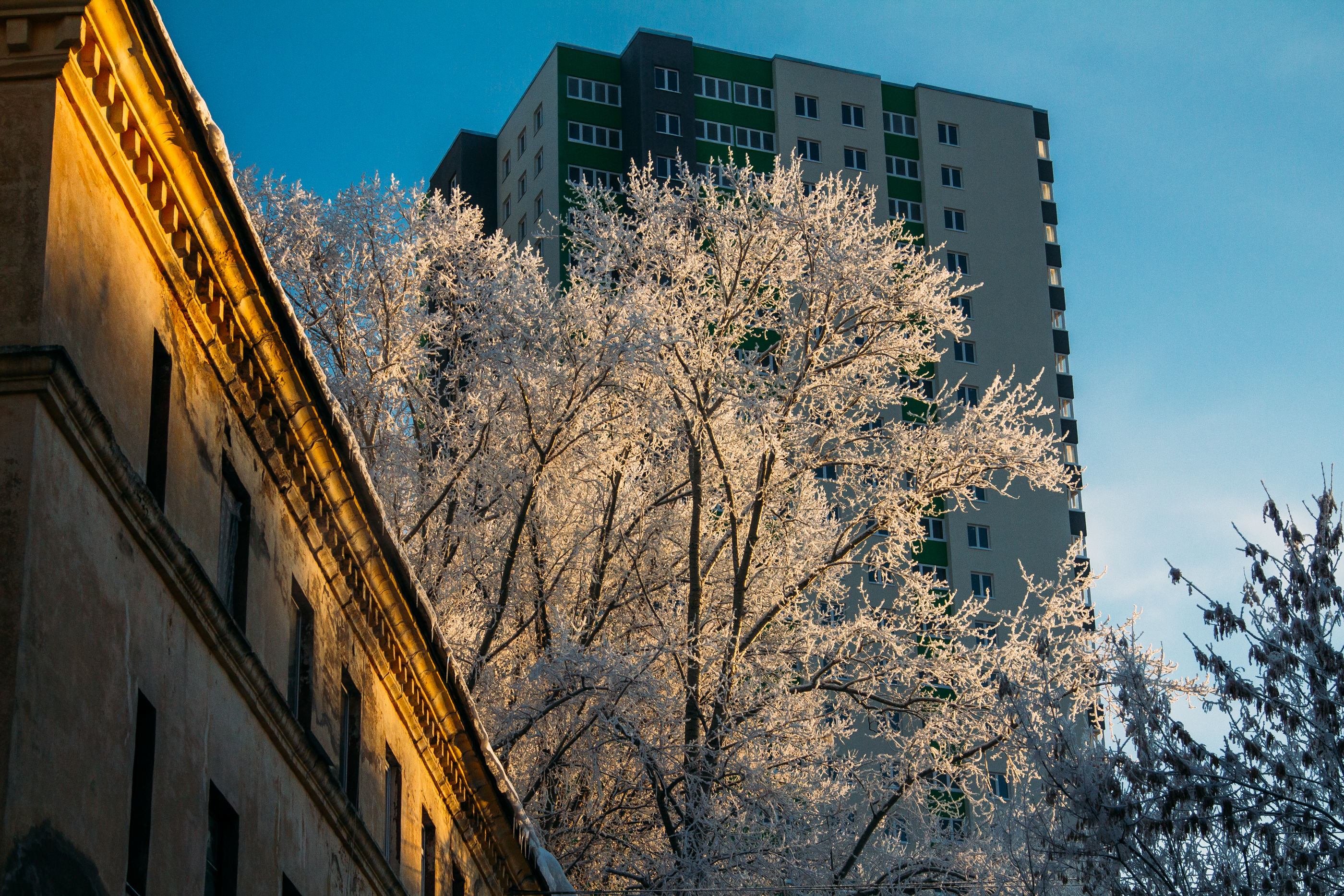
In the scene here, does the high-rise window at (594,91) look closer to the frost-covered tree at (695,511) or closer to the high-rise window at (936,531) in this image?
the high-rise window at (936,531)

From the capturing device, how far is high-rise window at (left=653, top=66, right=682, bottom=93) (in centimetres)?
6944

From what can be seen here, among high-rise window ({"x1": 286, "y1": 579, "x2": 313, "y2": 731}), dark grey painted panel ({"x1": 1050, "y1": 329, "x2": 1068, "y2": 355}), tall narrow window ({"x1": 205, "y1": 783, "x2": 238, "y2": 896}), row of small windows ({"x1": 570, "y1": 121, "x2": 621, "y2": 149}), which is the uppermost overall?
row of small windows ({"x1": 570, "y1": 121, "x2": 621, "y2": 149})

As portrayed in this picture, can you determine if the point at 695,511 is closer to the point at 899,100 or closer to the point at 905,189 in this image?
the point at 905,189

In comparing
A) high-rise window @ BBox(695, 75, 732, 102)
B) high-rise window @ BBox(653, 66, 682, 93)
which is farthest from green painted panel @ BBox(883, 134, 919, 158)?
high-rise window @ BBox(653, 66, 682, 93)

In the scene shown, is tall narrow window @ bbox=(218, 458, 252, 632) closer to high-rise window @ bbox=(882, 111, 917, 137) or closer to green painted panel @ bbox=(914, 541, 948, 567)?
green painted panel @ bbox=(914, 541, 948, 567)

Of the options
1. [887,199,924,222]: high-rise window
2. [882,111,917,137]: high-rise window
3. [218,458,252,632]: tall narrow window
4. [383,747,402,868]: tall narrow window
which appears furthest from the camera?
[882,111,917,137]: high-rise window

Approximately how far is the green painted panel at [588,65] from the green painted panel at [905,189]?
1332cm

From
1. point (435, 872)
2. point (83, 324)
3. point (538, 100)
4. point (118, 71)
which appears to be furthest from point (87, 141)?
point (538, 100)

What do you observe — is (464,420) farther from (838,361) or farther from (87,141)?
(87,141)

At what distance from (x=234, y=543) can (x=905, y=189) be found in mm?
62975

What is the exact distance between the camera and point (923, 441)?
93.4 feet

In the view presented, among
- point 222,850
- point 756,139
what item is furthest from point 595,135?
point 222,850

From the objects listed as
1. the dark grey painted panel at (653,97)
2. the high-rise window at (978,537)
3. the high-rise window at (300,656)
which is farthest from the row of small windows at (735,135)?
the high-rise window at (300,656)

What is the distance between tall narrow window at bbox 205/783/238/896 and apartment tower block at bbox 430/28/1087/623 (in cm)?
5359
